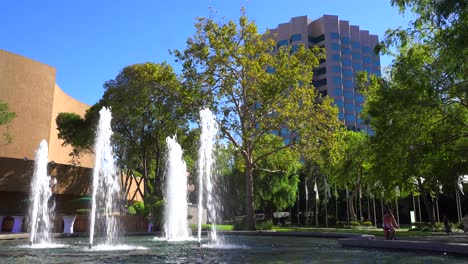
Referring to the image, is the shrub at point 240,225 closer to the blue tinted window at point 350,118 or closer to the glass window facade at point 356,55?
the blue tinted window at point 350,118

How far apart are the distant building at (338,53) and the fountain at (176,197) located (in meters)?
80.4

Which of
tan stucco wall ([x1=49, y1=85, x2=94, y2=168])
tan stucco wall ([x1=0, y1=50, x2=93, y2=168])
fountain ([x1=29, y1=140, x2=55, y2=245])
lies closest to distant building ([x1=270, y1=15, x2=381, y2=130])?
tan stucco wall ([x1=49, y1=85, x2=94, y2=168])

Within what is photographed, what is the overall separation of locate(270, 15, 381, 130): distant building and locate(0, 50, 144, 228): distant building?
226 feet

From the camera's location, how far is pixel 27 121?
41562mm

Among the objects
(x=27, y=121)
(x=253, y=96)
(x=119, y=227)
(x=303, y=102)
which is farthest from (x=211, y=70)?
(x=27, y=121)

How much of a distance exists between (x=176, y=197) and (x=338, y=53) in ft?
293

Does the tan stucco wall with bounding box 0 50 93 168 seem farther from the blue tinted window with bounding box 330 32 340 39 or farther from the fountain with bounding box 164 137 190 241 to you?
the blue tinted window with bounding box 330 32 340 39

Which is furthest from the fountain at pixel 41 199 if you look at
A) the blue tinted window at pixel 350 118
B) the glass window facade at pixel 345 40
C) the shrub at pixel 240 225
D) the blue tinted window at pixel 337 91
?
the glass window facade at pixel 345 40

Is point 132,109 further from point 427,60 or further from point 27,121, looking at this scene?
point 427,60

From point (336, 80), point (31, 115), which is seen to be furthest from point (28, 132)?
point (336, 80)

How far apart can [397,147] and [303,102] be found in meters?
12.6

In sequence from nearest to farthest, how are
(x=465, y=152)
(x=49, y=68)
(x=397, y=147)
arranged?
(x=397, y=147) → (x=465, y=152) → (x=49, y=68)

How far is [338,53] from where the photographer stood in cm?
10750

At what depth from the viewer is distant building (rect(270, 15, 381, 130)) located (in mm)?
104250
